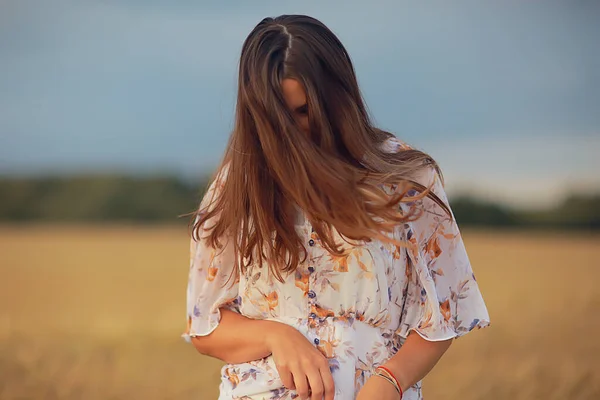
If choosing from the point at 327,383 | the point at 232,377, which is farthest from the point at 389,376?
the point at 232,377

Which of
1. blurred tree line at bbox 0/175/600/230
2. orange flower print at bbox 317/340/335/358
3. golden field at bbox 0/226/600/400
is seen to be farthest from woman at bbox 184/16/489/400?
blurred tree line at bbox 0/175/600/230

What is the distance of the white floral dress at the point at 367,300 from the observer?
1.40 metres

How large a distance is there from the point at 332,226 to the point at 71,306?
4566 millimetres

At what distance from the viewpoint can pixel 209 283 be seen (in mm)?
1568

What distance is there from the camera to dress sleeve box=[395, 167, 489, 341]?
56.1 inches

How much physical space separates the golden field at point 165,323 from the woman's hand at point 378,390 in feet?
7.26

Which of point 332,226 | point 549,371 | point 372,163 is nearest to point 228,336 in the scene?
point 332,226

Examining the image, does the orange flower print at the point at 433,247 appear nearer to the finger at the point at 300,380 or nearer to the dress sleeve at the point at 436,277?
the dress sleeve at the point at 436,277

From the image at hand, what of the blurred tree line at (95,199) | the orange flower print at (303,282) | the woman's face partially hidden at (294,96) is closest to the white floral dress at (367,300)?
the orange flower print at (303,282)

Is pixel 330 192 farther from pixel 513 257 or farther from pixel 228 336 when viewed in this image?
pixel 513 257

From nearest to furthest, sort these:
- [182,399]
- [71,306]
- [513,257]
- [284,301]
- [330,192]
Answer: [330,192] → [284,301] → [182,399] → [71,306] → [513,257]

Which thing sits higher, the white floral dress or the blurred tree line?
the white floral dress

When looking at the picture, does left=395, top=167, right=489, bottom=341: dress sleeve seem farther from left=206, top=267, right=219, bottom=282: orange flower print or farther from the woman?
left=206, top=267, right=219, bottom=282: orange flower print

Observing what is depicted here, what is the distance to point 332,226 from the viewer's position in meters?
1.41
